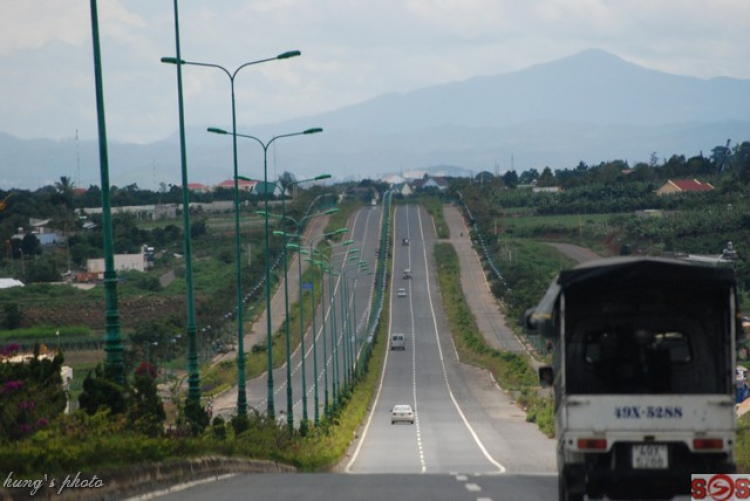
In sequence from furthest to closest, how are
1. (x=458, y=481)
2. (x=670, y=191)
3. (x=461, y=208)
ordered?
(x=461, y=208) < (x=670, y=191) < (x=458, y=481)

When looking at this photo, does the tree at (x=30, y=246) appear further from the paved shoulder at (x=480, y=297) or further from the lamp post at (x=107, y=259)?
the lamp post at (x=107, y=259)

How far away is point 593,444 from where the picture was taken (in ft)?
53.6

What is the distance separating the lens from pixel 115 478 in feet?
58.5

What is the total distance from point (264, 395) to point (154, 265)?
3928 centimetres

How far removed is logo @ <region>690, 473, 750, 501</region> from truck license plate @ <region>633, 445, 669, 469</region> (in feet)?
1.28

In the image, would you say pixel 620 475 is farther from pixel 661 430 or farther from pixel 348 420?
pixel 348 420

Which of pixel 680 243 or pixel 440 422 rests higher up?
pixel 680 243

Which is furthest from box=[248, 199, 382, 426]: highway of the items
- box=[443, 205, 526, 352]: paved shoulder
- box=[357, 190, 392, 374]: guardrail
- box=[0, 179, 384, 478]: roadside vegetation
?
box=[443, 205, 526, 352]: paved shoulder

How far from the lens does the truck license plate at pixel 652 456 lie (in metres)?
16.3

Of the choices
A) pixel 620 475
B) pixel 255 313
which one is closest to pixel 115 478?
pixel 620 475

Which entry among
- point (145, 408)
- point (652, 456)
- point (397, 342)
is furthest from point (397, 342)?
point (652, 456)

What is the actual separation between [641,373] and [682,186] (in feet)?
462

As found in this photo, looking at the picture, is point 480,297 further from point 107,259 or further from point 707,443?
point 707,443

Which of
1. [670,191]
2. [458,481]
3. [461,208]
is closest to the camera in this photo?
[458,481]
